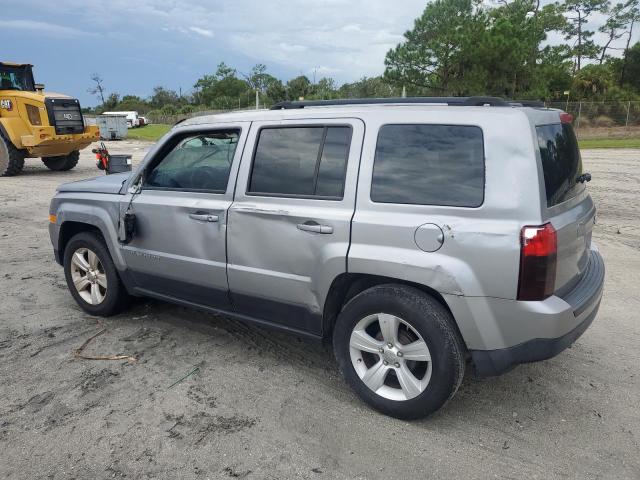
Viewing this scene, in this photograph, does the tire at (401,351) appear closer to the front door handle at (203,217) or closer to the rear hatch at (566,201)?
the rear hatch at (566,201)

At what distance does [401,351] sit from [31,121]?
1464 cm

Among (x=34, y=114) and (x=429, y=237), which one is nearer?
(x=429, y=237)

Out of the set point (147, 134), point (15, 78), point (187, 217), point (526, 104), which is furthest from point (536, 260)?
point (147, 134)

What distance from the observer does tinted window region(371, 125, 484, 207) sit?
2.94 metres

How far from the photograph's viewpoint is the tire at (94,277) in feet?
15.3

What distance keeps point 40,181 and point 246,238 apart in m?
12.9

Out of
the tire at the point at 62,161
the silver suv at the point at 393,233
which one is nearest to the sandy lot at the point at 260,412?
the silver suv at the point at 393,233

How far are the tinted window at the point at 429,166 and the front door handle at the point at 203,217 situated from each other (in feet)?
4.01

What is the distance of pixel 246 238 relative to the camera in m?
3.67

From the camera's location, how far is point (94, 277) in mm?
4797

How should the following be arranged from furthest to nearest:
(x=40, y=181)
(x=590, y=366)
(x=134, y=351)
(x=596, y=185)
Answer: (x=40, y=181), (x=596, y=185), (x=134, y=351), (x=590, y=366)

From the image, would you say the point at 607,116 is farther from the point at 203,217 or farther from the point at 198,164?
the point at 203,217

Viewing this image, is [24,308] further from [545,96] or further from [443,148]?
[545,96]

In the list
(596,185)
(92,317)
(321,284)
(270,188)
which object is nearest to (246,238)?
(270,188)
